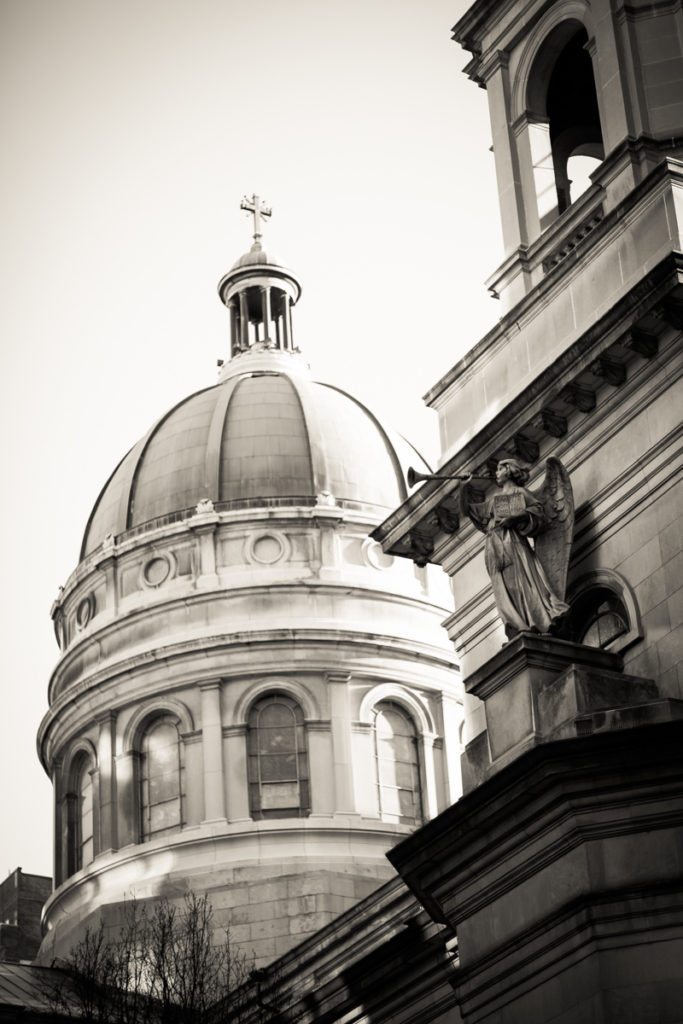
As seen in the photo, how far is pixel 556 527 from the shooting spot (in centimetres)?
2778

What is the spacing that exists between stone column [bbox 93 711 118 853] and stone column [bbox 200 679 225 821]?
275 centimetres

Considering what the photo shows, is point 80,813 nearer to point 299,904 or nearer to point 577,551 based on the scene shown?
point 299,904

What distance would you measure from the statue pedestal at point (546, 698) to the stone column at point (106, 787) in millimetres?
28905

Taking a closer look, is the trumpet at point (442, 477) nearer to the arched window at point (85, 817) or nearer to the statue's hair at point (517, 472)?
the statue's hair at point (517, 472)

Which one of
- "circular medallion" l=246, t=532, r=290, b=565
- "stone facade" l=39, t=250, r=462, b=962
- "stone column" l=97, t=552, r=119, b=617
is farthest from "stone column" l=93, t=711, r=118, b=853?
"circular medallion" l=246, t=532, r=290, b=565

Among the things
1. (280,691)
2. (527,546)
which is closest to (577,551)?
(527,546)

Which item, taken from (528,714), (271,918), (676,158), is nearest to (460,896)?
(528,714)

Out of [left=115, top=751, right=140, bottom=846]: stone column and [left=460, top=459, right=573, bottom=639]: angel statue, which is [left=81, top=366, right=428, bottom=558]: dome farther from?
[left=460, top=459, right=573, bottom=639]: angel statue

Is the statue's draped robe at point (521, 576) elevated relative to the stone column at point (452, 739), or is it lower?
lower

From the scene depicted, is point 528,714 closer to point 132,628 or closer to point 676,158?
point 676,158

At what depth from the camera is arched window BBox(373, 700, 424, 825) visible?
2156 inches

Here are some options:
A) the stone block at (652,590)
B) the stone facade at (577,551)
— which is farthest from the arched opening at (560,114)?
the stone block at (652,590)

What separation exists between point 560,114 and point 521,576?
10.6 m

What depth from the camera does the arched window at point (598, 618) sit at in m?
27.5
